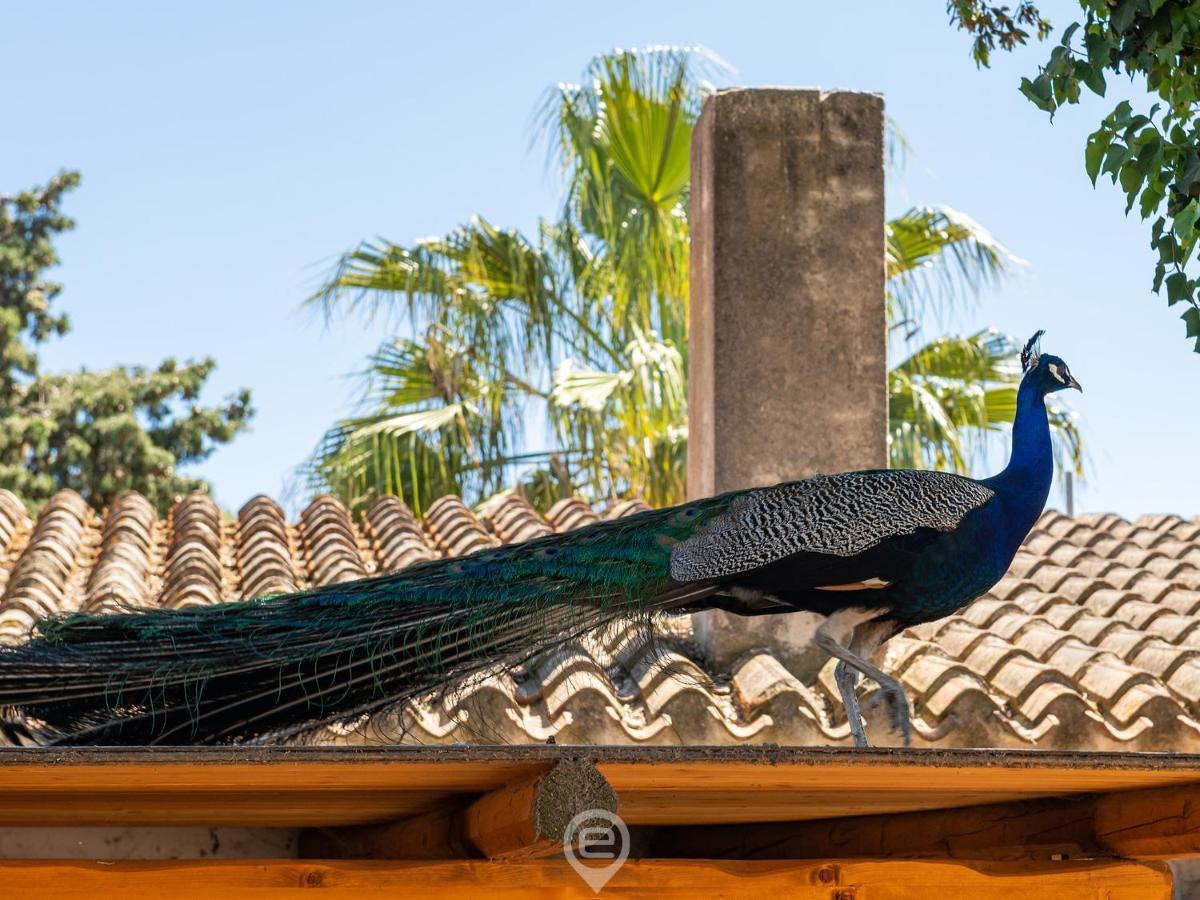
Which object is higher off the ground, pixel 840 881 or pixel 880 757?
pixel 880 757

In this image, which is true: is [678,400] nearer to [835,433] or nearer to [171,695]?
[835,433]

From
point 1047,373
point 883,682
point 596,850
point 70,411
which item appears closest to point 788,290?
point 1047,373

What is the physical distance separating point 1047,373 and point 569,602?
163cm

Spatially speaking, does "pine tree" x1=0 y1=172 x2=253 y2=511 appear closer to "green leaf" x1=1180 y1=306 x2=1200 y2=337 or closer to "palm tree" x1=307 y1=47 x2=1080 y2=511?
"palm tree" x1=307 y1=47 x2=1080 y2=511

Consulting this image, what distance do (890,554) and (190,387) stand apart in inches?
892

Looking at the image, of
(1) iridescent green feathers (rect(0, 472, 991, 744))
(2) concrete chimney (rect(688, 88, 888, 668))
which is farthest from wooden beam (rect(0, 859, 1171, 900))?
(2) concrete chimney (rect(688, 88, 888, 668))

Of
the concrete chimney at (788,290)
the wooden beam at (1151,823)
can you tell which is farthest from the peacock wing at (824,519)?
the concrete chimney at (788,290)

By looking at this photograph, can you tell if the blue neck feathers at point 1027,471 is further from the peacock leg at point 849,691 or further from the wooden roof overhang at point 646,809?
the wooden roof overhang at point 646,809

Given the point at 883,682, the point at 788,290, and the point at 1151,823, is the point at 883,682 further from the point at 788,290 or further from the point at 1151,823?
the point at 788,290

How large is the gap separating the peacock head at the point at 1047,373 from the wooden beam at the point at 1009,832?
1436 millimetres

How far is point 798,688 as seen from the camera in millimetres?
6285

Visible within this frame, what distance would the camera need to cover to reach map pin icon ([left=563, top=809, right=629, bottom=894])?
3459mm

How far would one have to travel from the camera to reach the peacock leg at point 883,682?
457 cm

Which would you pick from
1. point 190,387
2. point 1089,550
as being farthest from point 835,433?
point 190,387
